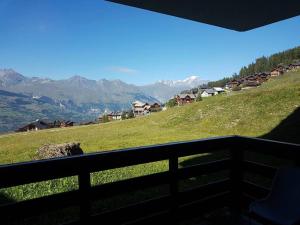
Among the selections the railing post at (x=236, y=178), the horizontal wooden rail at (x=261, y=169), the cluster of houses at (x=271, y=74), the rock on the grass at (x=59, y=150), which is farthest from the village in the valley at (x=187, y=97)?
the horizontal wooden rail at (x=261, y=169)

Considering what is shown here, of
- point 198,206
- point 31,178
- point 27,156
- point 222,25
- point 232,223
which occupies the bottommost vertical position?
point 27,156

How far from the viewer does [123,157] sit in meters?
4.31

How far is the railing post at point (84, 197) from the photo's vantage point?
4000 millimetres

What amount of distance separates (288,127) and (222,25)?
47.3 ft

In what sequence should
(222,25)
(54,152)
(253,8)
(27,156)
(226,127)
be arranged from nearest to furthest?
(253,8) < (222,25) < (54,152) < (27,156) < (226,127)

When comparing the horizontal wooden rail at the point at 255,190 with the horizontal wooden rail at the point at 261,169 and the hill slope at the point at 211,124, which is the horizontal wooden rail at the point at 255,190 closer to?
the horizontal wooden rail at the point at 261,169

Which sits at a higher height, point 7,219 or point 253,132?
point 7,219

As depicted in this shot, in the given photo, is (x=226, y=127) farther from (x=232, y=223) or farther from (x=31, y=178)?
(x=31, y=178)

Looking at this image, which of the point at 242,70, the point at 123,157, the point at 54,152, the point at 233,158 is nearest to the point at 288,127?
the point at 54,152

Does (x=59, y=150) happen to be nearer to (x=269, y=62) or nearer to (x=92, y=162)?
(x=92, y=162)

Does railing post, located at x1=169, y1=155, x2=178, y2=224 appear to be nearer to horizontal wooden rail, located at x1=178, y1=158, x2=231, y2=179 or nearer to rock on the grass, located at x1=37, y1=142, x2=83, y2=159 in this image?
horizontal wooden rail, located at x1=178, y1=158, x2=231, y2=179

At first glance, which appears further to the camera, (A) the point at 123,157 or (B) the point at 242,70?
(B) the point at 242,70

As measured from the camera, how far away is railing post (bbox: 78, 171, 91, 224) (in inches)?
157

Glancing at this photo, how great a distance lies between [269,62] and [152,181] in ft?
519
